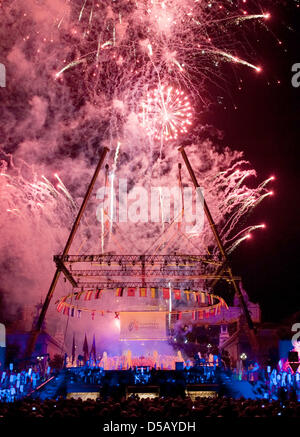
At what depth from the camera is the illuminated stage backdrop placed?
131 ft

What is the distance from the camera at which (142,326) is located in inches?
1587

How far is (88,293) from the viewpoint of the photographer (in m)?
23.9

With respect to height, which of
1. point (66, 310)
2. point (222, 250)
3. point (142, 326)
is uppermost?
point (142, 326)

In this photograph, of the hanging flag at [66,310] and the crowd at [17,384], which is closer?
the crowd at [17,384]

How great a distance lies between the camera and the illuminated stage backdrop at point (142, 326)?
131 feet

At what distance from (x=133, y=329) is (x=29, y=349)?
19794 millimetres

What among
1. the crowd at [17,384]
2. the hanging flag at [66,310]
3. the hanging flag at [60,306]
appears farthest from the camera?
the hanging flag at [66,310]

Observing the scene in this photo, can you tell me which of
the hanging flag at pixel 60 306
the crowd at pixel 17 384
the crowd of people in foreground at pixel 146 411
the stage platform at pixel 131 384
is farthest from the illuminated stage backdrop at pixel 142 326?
the crowd of people in foreground at pixel 146 411

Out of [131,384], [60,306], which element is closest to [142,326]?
[60,306]

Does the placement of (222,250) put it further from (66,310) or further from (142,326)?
(142,326)

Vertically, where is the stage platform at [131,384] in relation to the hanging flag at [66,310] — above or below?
below

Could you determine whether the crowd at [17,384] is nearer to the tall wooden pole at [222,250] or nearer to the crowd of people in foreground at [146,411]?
the crowd of people in foreground at [146,411]

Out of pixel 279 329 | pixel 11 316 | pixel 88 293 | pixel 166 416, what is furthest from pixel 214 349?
pixel 166 416
